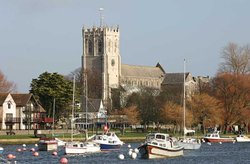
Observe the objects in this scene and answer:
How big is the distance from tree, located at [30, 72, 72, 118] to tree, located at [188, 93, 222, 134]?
2304cm

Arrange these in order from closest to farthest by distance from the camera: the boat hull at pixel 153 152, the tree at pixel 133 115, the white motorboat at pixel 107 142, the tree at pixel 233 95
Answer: the boat hull at pixel 153 152, the white motorboat at pixel 107 142, the tree at pixel 233 95, the tree at pixel 133 115

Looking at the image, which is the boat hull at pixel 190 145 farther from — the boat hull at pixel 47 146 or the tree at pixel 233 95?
the tree at pixel 233 95

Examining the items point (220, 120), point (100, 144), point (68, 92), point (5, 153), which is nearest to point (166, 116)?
point (220, 120)

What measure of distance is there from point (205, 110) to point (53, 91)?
1093 inches

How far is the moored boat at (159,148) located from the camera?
81.1m

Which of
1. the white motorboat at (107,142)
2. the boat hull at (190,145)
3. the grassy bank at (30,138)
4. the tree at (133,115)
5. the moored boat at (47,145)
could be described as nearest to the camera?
the white motorboat at (107,142)

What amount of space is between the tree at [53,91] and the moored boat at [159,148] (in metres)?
54.1

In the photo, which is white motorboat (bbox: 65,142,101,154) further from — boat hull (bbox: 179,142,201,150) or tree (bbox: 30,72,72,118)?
tree (bbox: 30,72,72,118)

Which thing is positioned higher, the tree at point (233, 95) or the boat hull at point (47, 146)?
the tree at point (233, 95)

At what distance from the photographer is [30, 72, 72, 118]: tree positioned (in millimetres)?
137625

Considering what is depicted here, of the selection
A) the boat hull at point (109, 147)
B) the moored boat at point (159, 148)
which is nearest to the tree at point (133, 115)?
the boat hull at point (109, 147)

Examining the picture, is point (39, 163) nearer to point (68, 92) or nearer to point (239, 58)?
point (68, 92)

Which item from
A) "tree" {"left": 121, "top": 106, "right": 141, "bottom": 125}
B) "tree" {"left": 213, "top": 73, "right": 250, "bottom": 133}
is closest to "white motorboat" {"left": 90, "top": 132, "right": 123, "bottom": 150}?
"tree" {"left": 213, "top": 73, "right": 250, "bottom": 133}

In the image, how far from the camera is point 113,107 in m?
199
